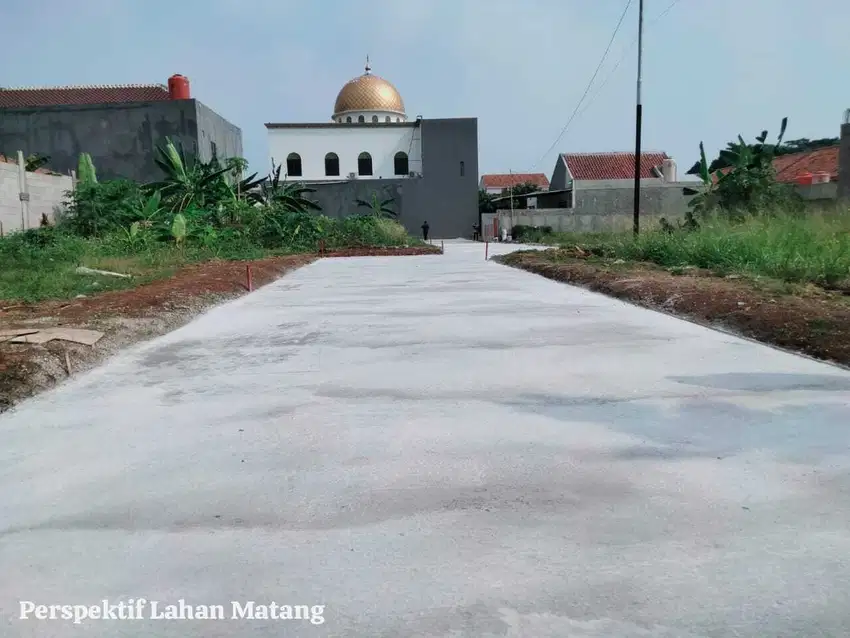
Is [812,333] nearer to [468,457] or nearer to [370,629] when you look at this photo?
→ [468,457]

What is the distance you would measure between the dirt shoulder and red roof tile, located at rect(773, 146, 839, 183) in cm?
2196

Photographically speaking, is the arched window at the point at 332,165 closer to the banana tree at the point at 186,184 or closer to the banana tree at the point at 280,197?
the banana tree at the point at 280,197

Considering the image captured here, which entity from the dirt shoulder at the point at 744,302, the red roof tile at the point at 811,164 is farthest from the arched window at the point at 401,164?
the dirt shoulder at the point at 744,302

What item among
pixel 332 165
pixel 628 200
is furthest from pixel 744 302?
pixel 332 165

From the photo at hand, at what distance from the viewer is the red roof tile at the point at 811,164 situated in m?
31.1

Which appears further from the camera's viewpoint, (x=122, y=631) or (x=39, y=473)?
(x=39, y=473)

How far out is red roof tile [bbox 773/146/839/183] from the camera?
31078mm

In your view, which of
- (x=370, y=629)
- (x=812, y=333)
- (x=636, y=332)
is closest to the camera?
(x=370, y=629)

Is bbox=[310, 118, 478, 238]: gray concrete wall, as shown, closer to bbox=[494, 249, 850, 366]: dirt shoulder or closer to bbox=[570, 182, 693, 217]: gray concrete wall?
bbox=[570, 182, 693, 217]: gray concrete wall

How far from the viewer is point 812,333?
21.0ft

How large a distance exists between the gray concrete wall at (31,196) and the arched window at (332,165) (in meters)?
29.3

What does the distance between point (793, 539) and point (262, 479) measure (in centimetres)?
229

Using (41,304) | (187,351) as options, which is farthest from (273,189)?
(187,351)

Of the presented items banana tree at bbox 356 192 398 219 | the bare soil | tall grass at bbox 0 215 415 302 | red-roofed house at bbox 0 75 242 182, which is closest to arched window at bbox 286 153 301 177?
banana tree at bbox 356 192 398 219
